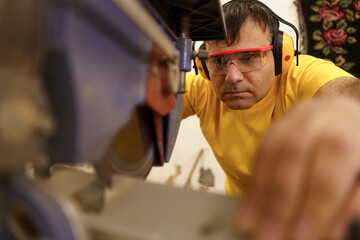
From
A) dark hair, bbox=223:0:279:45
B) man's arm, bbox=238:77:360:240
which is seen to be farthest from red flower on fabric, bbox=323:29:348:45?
man's arm, bbox=238:77:360:240

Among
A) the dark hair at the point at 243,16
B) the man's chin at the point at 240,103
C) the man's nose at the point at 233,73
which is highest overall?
the dark hair at the point at 243,16

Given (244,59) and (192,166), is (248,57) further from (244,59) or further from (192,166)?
(192,166)

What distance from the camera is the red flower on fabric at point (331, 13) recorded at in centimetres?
163

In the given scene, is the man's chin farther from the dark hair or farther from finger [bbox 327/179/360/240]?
finger [bbox 327/179/360/240]

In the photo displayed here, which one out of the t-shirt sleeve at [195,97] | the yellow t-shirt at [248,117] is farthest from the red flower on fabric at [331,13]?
the t-shirt sleeve at [195,97]

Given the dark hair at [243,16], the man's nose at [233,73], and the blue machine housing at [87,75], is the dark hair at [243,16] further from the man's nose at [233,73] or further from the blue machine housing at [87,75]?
the blue machine housing at [87,75]

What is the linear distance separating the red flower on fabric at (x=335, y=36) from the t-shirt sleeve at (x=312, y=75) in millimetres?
722

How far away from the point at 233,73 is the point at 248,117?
27 centimetres

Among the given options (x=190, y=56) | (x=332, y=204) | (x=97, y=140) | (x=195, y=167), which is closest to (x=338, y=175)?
(x=332, y=204)

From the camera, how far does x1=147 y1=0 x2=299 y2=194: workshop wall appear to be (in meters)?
1.95

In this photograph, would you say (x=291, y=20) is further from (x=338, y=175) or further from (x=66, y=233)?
(x=66, y=233)

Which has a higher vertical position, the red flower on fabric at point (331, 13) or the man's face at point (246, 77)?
the red flower on fabric at point (331, 13)

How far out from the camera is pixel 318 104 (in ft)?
0.97

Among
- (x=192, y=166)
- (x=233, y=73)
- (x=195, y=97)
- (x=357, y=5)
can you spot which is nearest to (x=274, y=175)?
(x=233, y=73)
